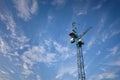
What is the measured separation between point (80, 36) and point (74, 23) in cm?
719

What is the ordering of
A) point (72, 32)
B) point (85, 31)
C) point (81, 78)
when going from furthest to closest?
point (85, 31)
point (72, 32)
point (81, 78)

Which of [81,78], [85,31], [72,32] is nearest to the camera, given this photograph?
[81,78]

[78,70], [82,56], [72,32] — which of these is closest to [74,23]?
[72,32]

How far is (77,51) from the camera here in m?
82.5

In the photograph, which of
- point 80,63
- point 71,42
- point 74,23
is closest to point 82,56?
point 80,63

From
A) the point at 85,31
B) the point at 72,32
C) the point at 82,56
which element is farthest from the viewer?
the point at 85,31

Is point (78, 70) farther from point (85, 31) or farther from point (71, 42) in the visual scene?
point (85, 31)

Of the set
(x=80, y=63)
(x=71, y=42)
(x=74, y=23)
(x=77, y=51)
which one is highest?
(x=74, y=23)

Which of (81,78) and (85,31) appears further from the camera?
(85,31)

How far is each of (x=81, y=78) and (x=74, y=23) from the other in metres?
29.8

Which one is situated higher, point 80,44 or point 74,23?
point 74,23

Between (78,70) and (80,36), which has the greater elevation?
(80,36)

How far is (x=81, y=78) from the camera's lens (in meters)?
73.9

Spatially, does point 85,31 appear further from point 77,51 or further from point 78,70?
point 78,70
